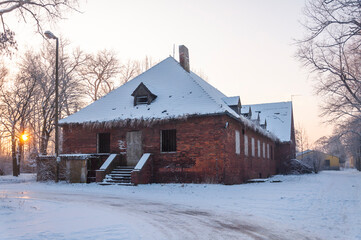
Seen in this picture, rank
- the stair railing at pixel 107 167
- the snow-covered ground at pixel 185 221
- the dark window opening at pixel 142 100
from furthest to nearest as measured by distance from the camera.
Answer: the dark window opening at pixel 142 100, the stair railing at pixel 107 167, the snow-covered ground at pixel 185 221

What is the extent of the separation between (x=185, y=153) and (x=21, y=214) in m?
12.0

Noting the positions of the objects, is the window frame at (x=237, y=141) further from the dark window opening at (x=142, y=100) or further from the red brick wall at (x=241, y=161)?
the dark window opening at (x=142, y=100)

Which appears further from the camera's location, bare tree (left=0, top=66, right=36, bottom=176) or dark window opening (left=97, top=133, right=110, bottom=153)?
bare tree (left=0, top=66, right=36, bottom=176)

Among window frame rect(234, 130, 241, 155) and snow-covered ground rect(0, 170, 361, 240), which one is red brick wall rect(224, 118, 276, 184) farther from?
snow-covered ground rect(0, 170, 361, 240)

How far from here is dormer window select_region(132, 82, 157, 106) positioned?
2159 centimetres

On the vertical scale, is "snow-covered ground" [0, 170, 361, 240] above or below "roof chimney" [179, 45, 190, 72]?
below

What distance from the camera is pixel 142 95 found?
21.8 meters

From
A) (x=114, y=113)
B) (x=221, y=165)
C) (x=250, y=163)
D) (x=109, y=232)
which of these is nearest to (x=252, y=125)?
(x=250, y=163)

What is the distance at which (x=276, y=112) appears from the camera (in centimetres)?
4584

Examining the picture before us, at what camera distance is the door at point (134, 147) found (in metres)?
20.7

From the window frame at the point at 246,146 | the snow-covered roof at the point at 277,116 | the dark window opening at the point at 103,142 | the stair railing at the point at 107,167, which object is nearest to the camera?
the stair railing at the point at 107,167

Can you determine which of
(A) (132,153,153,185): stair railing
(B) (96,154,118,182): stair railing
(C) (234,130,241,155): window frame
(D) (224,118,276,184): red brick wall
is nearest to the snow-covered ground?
(A) (132,153,153,185): stair railing

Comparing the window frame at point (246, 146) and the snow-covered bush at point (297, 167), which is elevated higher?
the window frame at point (246, 146)

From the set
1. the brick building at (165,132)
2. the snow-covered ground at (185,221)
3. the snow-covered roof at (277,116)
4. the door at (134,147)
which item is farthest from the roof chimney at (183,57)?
the snow-covered roof at (277,116)
